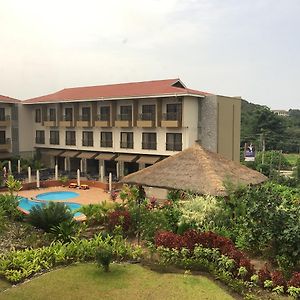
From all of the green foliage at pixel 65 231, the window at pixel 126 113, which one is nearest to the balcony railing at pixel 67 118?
the window at pixel 126 113

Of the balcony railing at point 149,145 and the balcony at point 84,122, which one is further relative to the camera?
the balcony at point 84,122

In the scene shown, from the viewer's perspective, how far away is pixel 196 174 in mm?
15367

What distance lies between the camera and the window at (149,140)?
94.3 feet

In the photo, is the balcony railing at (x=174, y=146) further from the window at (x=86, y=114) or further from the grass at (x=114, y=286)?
the grass at (x=114, y=286)

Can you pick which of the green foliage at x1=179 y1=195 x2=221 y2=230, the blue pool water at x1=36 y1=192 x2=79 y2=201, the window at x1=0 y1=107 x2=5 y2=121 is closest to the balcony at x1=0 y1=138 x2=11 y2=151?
the window at x1=0 y1=107 x2=5 y2=121

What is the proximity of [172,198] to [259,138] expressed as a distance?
44695mm

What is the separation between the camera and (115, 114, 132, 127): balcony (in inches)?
1158

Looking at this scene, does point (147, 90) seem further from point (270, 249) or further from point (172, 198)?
point (270, 249)

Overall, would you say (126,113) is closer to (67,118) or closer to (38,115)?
(67,118)

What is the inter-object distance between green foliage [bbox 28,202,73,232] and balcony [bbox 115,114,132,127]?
16899 millimetres

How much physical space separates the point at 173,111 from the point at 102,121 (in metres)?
6.76

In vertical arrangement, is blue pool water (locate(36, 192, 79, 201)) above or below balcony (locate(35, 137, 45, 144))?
below

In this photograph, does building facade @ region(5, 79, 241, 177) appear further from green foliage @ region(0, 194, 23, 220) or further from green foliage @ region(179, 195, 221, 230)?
green foliage @ region(0, 194, 23, 220)

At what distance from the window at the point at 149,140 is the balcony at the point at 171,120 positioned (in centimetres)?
170
